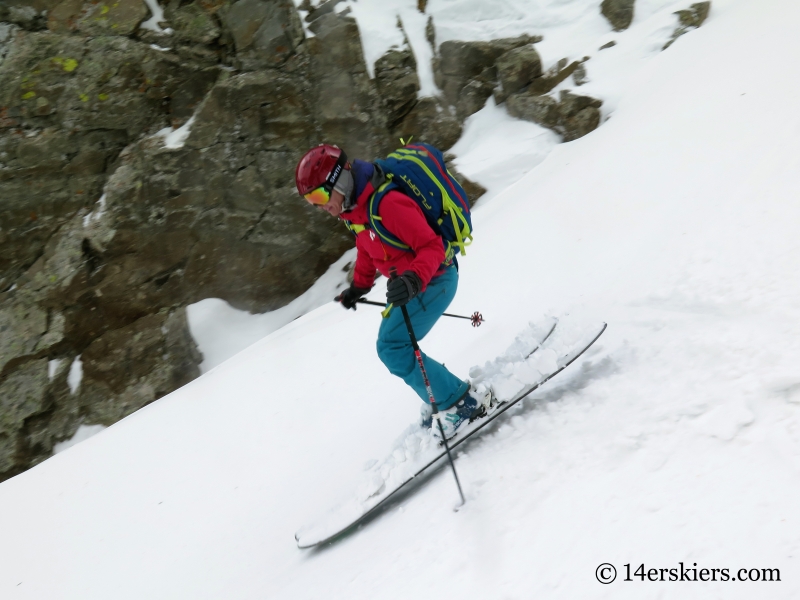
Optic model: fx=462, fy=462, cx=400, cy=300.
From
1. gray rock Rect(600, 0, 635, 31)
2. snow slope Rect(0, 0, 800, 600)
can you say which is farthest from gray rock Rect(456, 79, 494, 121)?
snow slope Rect(0, 0, 800, 600)

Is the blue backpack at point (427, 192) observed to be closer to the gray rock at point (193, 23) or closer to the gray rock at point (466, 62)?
the gray rock at point (466, 62)

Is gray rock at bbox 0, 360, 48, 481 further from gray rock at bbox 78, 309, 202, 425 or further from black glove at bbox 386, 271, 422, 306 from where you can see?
black glove at bbox 386, 271, 422, 306

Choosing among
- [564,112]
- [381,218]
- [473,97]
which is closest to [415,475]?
[381,218]

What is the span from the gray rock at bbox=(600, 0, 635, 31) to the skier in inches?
455

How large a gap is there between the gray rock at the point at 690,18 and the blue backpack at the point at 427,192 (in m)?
10.2

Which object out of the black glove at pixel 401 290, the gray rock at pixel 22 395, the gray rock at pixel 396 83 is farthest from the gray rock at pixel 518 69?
the gray rock at pixel 22 395

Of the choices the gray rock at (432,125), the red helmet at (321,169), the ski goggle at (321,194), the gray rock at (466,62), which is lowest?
the gray rock at (432,125)

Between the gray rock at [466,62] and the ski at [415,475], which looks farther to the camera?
the gray rock at [466,62]

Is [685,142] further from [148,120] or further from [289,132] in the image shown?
[148,120]

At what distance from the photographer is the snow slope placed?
1.67m

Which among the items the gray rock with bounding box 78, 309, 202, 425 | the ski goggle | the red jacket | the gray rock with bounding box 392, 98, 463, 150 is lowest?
the gray rock with bounding box 78, 309, 202, 425

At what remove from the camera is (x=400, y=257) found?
9.53ft

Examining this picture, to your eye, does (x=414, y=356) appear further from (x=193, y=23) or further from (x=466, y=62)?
(x=193, y=23)

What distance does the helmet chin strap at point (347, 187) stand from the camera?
2705mm
